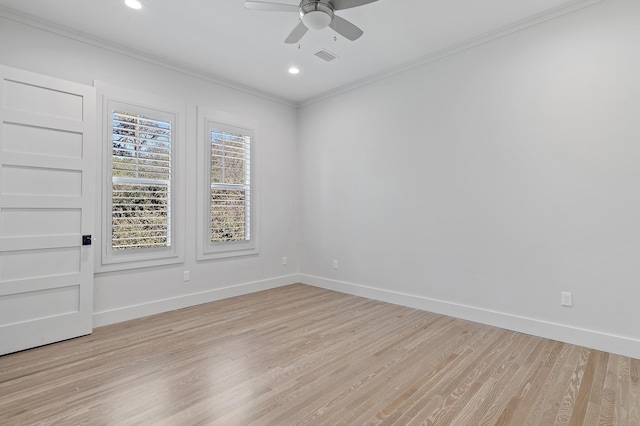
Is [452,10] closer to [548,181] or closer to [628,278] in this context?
[548,181]

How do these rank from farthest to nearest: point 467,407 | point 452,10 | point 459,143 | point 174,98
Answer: point 174,98
point 459,143
point 452,10
point 467,407

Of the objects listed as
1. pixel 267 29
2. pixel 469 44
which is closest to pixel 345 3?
pixel 267 29

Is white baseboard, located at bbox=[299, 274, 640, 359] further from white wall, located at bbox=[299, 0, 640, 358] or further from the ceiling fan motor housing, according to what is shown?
the ceiling fan motor housing

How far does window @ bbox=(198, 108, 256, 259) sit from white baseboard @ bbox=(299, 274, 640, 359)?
1748 mm

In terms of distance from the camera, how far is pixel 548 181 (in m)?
3.10

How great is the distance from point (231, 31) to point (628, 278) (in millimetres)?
4331

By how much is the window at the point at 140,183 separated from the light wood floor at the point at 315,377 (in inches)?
32.9

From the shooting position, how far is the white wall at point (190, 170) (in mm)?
3235

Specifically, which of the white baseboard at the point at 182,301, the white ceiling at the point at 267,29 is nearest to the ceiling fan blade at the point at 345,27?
the white ceiling at the point at 267,29

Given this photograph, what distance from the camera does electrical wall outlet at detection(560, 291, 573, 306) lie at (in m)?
2.99

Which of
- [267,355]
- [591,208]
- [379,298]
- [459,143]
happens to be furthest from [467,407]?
[459,143]

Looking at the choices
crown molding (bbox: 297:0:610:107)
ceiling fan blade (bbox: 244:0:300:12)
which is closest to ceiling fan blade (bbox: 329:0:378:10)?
ceiling fan blade (bbox: 244:0:300:12)

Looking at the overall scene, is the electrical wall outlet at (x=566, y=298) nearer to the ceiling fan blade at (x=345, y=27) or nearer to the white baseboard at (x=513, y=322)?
the white baseboard at (x=513, y=322)

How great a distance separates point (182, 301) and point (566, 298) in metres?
4.22
